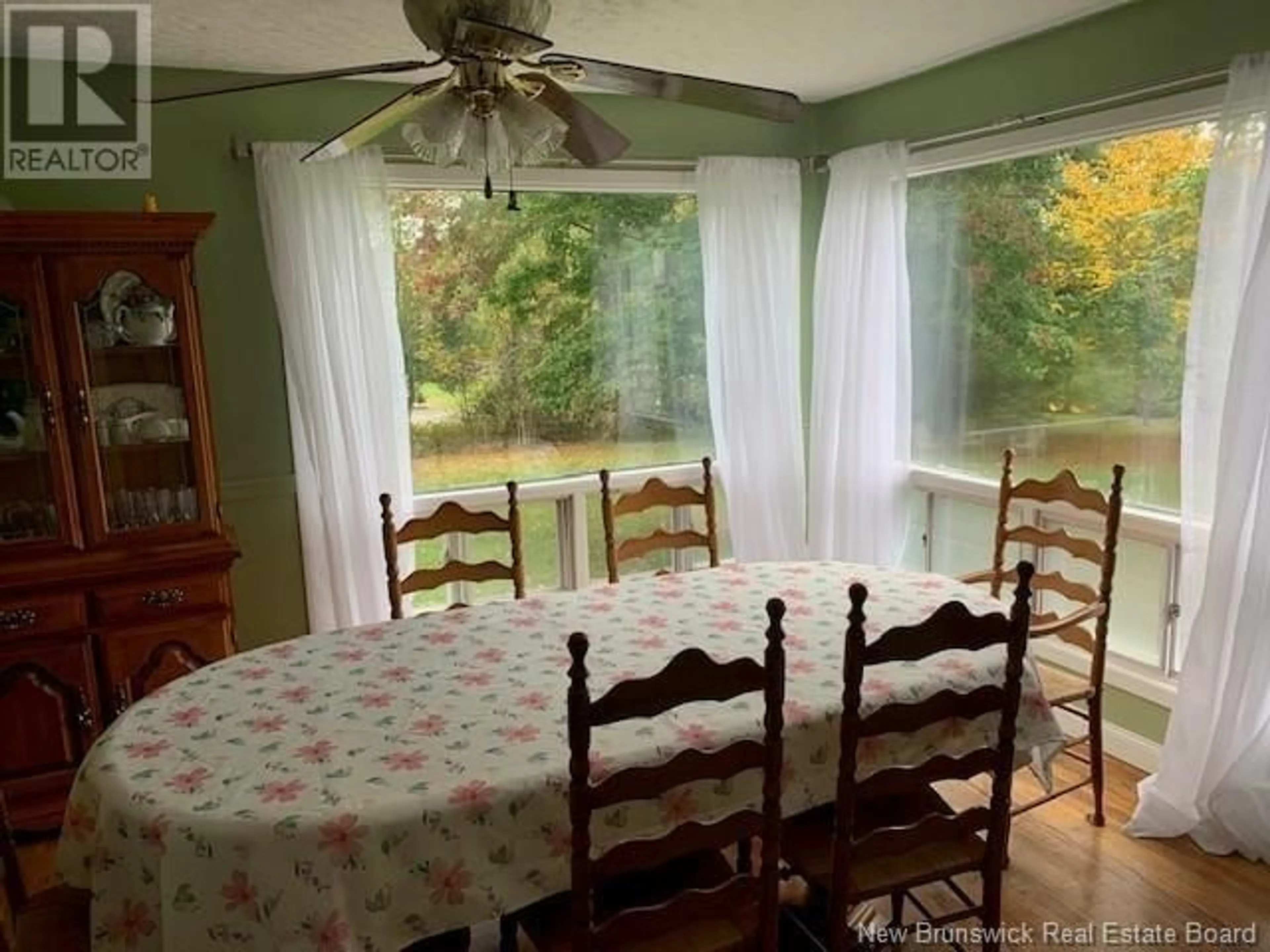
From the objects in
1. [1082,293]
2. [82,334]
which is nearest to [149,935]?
[82,334]

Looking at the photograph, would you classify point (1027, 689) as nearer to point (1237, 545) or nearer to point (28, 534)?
point (1237, 545)

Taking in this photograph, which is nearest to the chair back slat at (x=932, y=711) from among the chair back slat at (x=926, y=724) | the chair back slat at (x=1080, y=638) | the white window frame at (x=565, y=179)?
the chair back slat at (x=926, y=724)

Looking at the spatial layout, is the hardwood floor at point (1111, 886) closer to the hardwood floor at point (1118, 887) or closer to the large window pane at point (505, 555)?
the hardwood floor at point (1118, 887)

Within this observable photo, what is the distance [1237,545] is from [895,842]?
146cm

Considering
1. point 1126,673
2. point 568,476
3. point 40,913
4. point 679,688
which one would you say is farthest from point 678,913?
point 568,476

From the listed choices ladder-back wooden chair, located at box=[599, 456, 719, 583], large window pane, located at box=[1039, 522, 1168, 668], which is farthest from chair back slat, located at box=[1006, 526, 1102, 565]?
ladder-back wooden chair, located at box=[599, 456, 719, 583]

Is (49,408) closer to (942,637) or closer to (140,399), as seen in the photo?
(140,399)

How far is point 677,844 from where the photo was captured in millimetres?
1593

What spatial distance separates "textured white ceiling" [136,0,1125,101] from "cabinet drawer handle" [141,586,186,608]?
5.44ft

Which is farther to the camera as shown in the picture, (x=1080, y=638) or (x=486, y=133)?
(x=1080, y=638)

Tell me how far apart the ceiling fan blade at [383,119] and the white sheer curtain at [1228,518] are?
2.11m

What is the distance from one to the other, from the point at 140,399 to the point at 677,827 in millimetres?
2294

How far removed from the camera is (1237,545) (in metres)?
2.54

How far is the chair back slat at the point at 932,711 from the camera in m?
1.73
